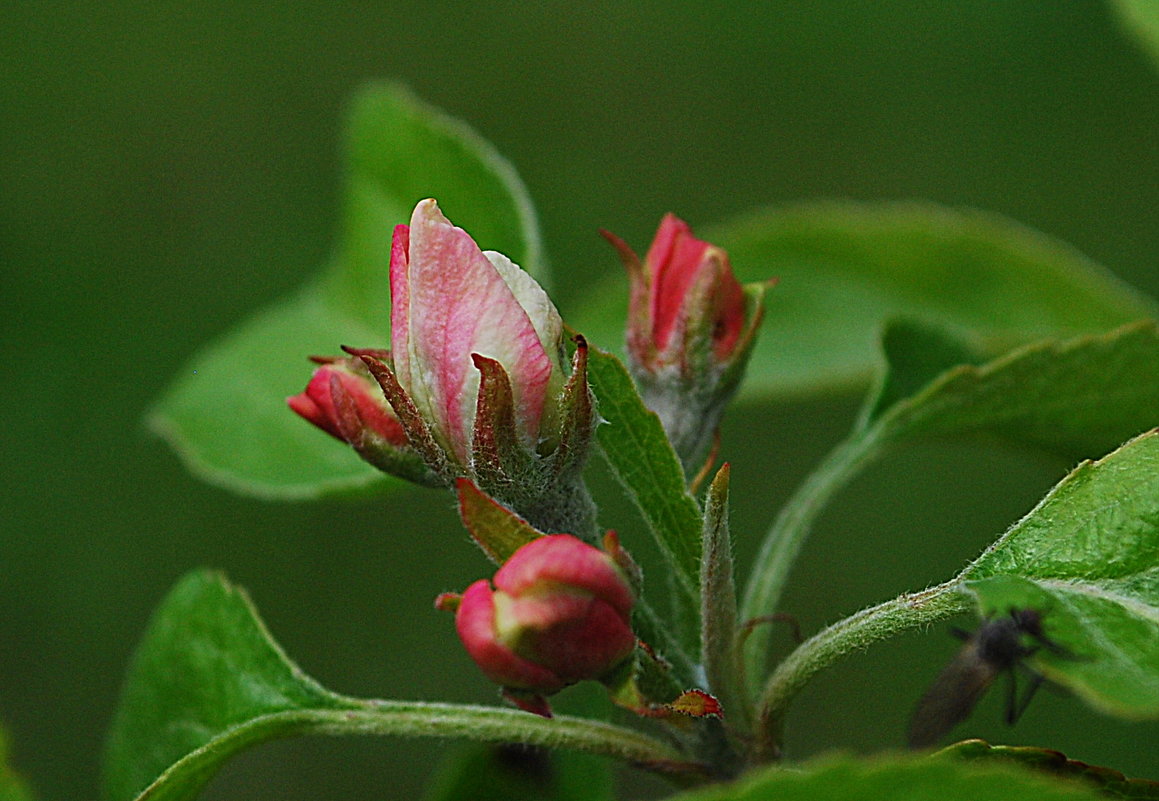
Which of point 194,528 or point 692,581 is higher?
point 692,581

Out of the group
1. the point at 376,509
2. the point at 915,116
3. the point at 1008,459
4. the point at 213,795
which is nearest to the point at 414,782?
the point at 213,795

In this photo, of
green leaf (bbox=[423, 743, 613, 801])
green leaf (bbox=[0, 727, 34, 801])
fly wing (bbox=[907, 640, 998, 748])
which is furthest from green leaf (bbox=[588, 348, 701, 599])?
green leaf (bbox=[0, 727, 34, 801])

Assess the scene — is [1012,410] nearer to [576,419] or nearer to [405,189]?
[576,419]

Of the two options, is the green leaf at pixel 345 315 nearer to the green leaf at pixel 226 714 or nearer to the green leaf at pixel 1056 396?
the green leaf at pixel 226 714

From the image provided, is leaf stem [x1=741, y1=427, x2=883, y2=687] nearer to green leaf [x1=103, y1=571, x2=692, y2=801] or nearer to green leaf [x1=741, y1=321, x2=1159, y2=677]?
green leaf [x1=741, y1=321, x2=1159, y2=677]

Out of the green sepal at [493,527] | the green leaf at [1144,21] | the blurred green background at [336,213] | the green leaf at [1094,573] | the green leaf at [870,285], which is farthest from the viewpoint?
the blurred green background at [336,213]

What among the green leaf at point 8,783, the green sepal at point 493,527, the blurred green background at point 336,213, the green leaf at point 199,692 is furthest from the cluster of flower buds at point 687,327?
the blurred green background at point 336,213

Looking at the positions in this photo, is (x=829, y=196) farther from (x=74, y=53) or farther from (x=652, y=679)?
(x=652, y=679)
